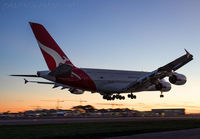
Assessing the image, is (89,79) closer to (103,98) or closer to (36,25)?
(103,98)

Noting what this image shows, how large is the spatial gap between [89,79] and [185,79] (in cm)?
1400

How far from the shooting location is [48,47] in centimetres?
3378

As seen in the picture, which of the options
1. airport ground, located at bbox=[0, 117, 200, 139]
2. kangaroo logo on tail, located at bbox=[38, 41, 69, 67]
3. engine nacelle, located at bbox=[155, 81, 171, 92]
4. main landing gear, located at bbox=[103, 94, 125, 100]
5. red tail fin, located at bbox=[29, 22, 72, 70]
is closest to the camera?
airport ground, located at bbox=[0, 117, 200, 139]

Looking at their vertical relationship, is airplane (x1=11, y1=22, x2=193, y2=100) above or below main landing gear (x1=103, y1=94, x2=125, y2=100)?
above

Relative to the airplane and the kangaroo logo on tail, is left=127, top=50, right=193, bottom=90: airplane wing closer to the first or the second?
the airplane

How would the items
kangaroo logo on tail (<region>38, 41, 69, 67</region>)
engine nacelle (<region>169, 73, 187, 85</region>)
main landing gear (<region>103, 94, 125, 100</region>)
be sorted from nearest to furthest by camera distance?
kangaroo logo on tail (<region>38, 41, 69, 67</region>) < engine nacelle (<region>169, 73, 187, 85</region>) < main landing gear (<region>103, 94, 125, 100</region>)

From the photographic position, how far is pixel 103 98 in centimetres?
4378

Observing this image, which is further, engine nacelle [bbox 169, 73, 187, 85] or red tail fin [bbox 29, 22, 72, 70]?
engine nacelle [bbox 169, 73, 187, 85]

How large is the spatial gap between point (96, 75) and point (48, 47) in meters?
8.98

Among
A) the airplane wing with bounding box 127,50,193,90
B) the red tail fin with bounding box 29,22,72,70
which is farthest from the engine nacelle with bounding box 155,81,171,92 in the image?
the red tail fin with bounding box 29,22,72,70

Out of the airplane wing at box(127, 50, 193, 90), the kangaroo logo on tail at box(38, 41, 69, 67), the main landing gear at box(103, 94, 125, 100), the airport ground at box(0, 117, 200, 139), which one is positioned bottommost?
the airport ground at box(0, 117, 200, 139)

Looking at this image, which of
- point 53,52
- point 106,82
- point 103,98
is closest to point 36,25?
point 53,52

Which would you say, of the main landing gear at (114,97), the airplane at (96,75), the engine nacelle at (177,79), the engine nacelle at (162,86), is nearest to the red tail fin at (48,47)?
the airplane at (96,75)

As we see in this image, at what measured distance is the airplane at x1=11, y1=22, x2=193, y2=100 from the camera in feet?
105
